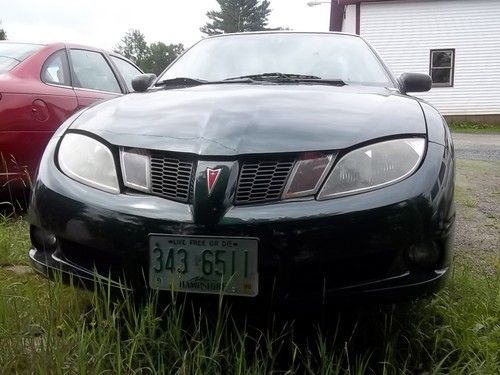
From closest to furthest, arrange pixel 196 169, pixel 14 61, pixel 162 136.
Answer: pixel 196 169, pixel 162 136, pixel 14 61

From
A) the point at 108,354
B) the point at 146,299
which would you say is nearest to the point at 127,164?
the point at 146,299

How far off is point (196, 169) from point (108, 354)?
0.62m

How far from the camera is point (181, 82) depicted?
2.97m

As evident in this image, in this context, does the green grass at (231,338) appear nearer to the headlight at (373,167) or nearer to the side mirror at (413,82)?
the headlight at (373,167)

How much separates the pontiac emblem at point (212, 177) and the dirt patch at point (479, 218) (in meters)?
1.57

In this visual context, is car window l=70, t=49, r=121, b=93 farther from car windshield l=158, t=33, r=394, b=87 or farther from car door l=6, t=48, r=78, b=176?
car windshield l=158, t=33, r=394, b=87

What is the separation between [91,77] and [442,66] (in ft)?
56.2

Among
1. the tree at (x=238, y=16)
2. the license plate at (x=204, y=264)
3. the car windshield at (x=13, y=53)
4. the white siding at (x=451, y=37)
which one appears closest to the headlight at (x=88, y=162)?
the license plate at (x=204, y=264)

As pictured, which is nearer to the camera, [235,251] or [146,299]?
[235,251]

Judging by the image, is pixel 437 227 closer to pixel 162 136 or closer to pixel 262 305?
pixel 262 305

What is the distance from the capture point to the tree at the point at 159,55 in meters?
87.7

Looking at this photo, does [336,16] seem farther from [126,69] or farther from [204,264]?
[204,264]

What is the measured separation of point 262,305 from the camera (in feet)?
5.52

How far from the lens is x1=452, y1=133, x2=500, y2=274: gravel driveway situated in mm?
3049
